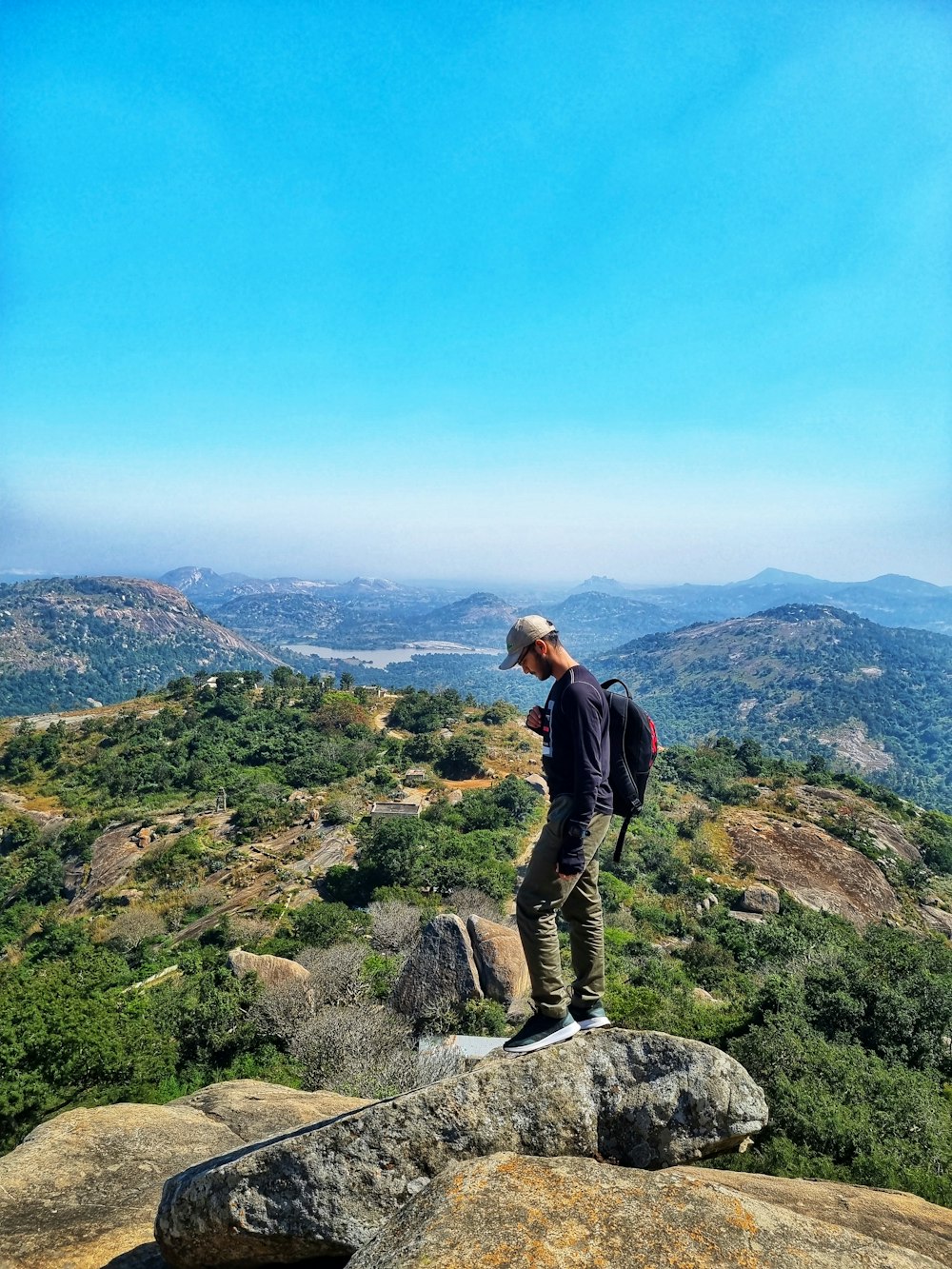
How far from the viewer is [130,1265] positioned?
173 inches

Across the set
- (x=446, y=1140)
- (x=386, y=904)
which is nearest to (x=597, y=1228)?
(x=446, y=1140)

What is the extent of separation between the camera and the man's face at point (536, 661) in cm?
456

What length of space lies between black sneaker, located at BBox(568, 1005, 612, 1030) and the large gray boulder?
271 millimetres

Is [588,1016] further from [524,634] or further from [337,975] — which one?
[337,975]

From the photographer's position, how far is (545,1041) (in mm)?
4398

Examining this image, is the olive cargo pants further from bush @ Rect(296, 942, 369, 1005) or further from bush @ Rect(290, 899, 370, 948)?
bush @ Rect(290, 899, 370, 948)

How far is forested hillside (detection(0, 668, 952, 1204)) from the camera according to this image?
12.4m

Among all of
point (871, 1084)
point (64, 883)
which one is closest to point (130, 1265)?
point (871, 1084)

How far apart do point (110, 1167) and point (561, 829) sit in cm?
499

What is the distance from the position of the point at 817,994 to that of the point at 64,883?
38475mm

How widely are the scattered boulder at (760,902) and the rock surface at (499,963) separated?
64.4 ft

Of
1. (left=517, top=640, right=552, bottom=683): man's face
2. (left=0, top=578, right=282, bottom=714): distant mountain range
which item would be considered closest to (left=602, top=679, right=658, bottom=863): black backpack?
(left=517, top=640, right=552, bottom=683): man's face

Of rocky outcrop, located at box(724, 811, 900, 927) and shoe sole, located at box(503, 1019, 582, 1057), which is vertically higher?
shoe sole, located at box(503, 1019, 582, 1057)

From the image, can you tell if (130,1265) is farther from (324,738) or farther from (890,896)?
(324,738)
